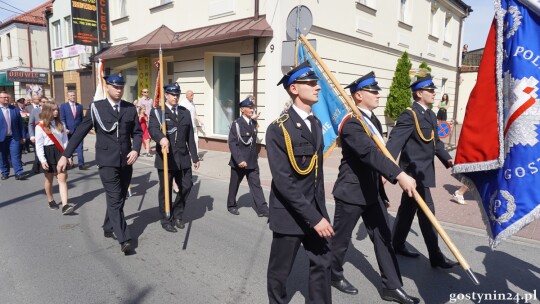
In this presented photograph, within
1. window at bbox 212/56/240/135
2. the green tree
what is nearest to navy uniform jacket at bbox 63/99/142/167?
window at bbox 212/56/240/135

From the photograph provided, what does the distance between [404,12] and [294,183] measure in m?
16.3

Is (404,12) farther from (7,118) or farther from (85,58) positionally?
(7,118)

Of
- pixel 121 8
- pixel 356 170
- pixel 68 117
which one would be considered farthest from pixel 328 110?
pixel 121 8

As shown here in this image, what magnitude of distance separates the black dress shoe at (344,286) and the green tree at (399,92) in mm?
12623

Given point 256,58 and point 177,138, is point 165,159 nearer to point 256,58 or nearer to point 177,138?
point 177,138

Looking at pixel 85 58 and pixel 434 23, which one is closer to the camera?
pixel 85 58

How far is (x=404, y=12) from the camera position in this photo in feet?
54.2

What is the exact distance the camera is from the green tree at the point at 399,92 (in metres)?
15.1

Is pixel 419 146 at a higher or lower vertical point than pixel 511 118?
lower

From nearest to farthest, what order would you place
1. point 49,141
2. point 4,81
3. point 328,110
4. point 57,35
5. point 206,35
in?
point 328,110, point 49,141, point 206,35, point 57,35, point 4,81

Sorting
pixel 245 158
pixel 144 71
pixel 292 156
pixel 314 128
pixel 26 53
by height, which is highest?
pixel 26 53

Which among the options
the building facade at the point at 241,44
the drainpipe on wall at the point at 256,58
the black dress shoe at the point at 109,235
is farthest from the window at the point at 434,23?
the black dress shoe at the point at 109,235

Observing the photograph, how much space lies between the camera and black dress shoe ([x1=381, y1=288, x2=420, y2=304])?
10.7 feet

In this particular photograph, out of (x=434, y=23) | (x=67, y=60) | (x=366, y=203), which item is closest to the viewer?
(x=366, y=203)
